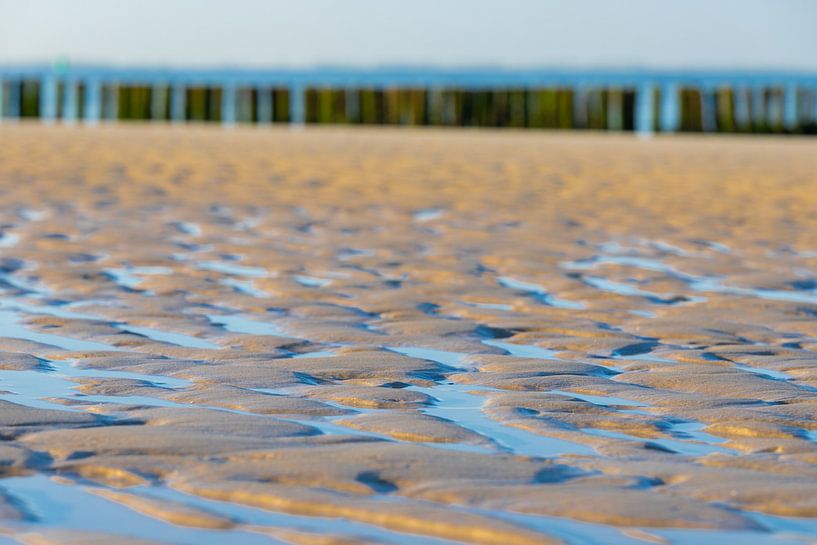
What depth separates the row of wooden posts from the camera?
83.4ft

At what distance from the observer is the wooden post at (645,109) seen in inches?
1001

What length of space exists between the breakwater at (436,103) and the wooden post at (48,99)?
0.06 feet

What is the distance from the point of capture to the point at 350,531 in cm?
209

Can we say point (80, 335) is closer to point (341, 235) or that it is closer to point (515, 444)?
point (515, 444)

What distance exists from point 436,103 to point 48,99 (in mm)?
7389

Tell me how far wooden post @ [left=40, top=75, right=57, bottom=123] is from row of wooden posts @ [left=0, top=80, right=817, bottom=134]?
3 cm

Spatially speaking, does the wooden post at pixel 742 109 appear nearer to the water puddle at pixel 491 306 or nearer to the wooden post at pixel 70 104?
the wooden post at pixel 70 104

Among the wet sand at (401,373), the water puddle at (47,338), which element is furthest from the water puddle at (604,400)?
the water puddle at (47,338)

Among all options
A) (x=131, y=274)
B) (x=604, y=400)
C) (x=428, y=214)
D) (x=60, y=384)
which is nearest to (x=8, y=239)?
(x=131, y=274)

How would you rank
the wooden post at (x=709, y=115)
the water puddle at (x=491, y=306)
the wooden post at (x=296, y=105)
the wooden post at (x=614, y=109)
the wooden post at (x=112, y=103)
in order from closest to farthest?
the water puddle at (x=491, y=306) → the wooden post at (x=709, y=115) → the wooden post at (x=614, y=109) → the wooden post at (x=296, y=105) → the wooden post at (x=112, y=103)

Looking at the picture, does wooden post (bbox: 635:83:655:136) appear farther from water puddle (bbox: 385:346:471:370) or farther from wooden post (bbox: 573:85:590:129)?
water puddle (bbox: 385:346:471:370)

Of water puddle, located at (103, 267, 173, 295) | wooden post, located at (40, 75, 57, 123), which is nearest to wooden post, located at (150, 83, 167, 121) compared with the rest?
wooden post, located at (40, 75, 57, 123)

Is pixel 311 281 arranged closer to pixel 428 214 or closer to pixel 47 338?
pixel 47 338

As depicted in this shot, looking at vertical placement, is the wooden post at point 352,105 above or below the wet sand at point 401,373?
below
